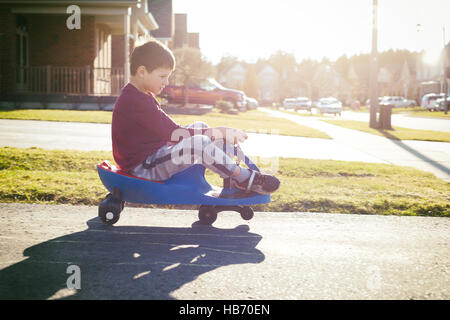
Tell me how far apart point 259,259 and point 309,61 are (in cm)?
10142

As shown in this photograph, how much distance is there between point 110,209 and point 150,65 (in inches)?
45.6

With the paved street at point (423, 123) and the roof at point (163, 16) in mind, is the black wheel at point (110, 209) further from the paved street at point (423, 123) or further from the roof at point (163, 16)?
the roof at point (163, 16)

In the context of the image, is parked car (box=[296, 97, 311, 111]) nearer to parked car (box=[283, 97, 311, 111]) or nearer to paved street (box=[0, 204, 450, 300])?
parked car (box=[283, 97, 311, 111])

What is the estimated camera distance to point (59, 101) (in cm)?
1756

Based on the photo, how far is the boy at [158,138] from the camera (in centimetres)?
357

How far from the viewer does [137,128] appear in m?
3.72

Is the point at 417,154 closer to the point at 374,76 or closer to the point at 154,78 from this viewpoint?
the point at 154,78

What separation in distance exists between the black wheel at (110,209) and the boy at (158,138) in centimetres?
27

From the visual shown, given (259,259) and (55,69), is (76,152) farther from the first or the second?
(55,69)

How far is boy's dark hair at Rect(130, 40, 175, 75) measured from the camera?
12.1 ft

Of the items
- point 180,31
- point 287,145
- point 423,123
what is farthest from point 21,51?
point 180,31

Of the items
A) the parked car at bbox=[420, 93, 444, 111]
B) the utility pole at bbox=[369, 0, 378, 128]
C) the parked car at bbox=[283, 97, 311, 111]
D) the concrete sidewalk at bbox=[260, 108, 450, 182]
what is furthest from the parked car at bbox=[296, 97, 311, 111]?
the concrete sidewalk at bbox=[260, 108, 450, 182]

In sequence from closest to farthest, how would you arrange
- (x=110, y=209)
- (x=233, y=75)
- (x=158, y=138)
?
(x=110, y=209) < (x=158, y=138) < (x=233, y=75)
